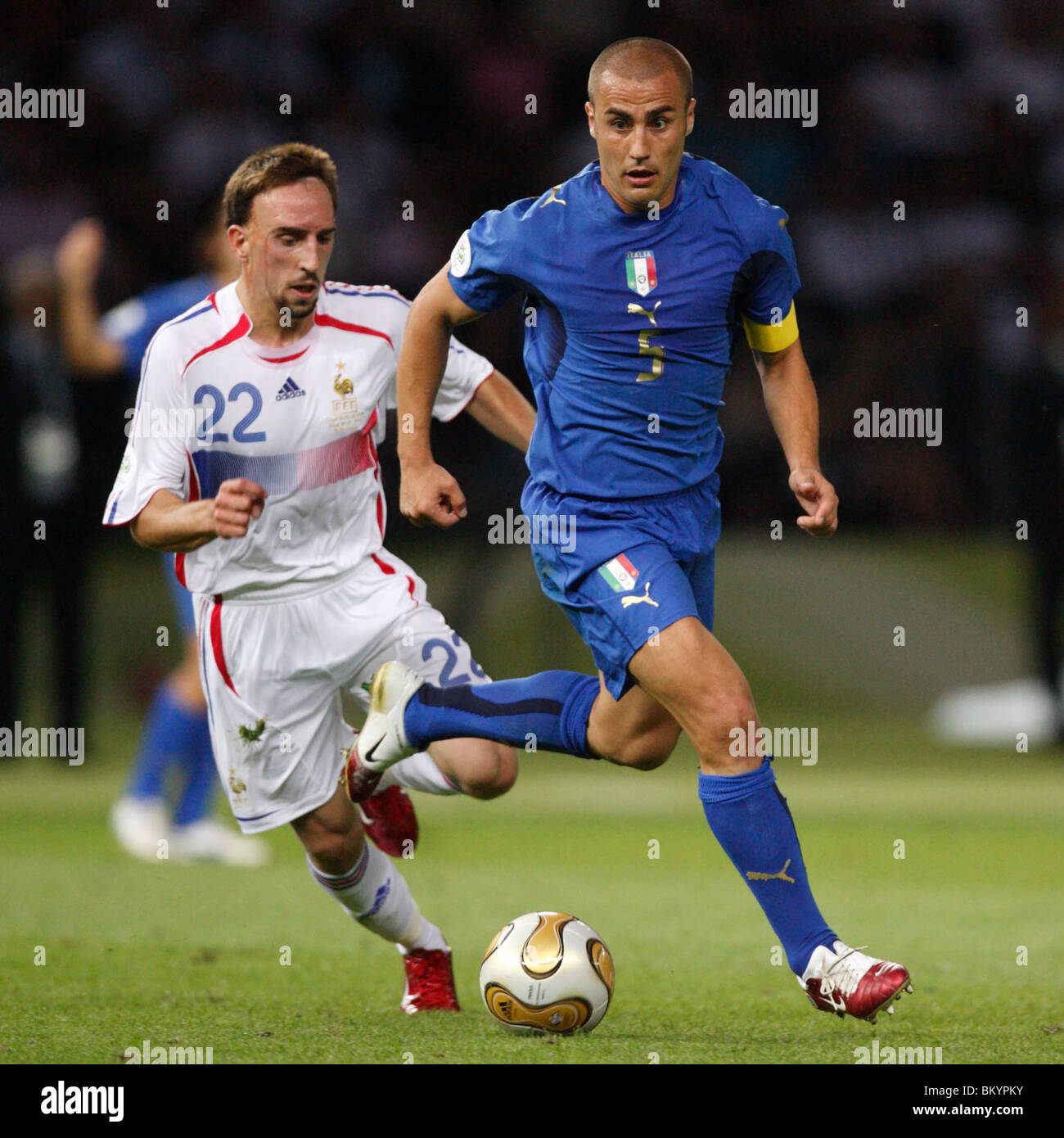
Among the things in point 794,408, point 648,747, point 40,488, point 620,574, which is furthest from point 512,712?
point 40,488

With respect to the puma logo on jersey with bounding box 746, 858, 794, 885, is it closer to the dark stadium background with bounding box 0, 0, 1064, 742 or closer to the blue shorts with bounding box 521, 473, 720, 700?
the blue shorts with bounding box 521, 473, 720, 700

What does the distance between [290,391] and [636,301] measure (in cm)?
110

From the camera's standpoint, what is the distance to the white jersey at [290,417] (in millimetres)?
4777

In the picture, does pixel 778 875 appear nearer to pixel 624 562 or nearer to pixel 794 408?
pixel 624 562

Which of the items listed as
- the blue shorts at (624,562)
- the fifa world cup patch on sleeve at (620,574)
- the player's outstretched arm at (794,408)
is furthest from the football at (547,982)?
the player's outstretched arm at (794,408)

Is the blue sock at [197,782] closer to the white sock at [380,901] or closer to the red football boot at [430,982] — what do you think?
the white sock at [380,901]

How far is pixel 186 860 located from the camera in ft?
24.8

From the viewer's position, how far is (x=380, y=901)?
15.6 feet

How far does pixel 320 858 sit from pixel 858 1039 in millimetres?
1488

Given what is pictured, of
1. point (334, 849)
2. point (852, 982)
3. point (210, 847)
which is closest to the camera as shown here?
point (852, 982)

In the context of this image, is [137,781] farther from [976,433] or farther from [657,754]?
[976,433]

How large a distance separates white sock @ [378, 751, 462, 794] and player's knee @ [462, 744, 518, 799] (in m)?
0.07

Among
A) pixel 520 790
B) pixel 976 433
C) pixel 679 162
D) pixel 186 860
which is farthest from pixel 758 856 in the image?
pixel 976 433

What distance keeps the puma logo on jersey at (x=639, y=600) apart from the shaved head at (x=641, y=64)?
116 centimetres
